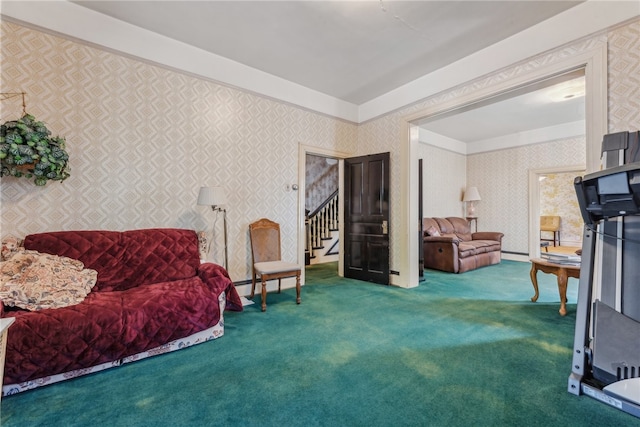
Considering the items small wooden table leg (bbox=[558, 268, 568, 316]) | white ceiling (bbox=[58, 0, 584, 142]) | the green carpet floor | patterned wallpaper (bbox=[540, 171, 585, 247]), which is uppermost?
white ceiling (bbox=[58, 0, 584, 142])

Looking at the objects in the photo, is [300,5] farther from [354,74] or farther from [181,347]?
[181,347]

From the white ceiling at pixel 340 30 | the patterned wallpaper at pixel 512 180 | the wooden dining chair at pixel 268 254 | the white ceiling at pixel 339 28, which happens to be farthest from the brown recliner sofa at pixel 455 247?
the white ceiling at pixel 339 28

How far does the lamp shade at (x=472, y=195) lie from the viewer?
24.4 feet

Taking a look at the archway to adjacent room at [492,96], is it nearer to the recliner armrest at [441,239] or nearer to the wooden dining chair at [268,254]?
the recliner armrest at [441,239]

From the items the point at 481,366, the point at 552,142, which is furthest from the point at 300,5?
the point at 552,142

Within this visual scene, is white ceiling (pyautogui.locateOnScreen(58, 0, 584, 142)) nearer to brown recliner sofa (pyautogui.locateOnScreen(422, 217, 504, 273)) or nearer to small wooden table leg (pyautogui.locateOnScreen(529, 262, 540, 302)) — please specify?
small wooden table leg (pyautogui.locateOnScreen(529, 262, 540, 302))

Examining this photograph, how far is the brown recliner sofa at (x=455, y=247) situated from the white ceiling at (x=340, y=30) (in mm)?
3087

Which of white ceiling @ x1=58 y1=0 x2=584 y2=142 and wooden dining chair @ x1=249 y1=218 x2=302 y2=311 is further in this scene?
wooden dining chair @ x1=249 y1=218 x2=302 y2=311

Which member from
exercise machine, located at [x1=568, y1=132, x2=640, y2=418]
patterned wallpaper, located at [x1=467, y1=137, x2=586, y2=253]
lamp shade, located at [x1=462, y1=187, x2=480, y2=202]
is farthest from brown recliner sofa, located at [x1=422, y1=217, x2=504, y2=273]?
exercise machine, located at [x1=568, y1=132, x2=640, y2=418]

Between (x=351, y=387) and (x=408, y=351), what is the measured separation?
71 cm

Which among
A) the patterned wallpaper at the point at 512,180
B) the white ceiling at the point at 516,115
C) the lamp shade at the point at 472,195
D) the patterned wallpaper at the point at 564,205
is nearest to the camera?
the white ceiling at the point at 516,115

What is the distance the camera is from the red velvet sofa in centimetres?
182

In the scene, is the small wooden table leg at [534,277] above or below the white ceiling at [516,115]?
below

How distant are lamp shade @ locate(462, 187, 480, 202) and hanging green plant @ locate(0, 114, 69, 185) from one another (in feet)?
26.4
